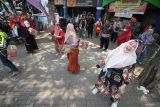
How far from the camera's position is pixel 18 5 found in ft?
74.9

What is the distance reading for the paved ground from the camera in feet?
15.5

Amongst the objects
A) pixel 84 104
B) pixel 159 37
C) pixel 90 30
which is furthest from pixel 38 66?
pixel 159 37

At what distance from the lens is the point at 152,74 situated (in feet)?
17.3

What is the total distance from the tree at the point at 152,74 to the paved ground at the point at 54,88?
0.36 meters

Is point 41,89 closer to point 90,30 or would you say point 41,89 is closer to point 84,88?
point 84,88

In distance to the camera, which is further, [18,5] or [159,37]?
[18,5]

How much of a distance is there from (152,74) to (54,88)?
2.96 metres

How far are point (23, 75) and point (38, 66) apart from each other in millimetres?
931

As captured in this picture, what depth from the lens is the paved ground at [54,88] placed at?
15.5ft

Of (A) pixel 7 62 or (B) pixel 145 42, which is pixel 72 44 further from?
(B) pixel 145 42

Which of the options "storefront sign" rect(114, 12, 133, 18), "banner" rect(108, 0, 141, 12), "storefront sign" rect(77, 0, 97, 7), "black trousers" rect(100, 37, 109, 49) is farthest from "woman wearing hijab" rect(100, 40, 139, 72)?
"storefront sign" rect(77, 0, 97, 7)

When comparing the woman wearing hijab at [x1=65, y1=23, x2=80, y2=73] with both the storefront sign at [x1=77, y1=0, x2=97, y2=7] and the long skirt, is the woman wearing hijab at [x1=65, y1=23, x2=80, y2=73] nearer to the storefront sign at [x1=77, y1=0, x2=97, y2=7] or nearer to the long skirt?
the long skirt

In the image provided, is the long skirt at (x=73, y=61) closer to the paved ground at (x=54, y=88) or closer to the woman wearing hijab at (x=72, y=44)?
the woman wearing hijab at (x=72, y=44)

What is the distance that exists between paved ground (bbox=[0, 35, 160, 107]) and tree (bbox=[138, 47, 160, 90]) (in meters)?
0.36
